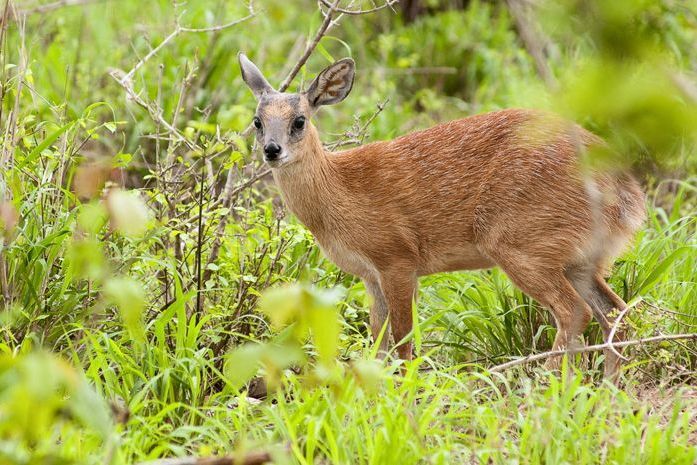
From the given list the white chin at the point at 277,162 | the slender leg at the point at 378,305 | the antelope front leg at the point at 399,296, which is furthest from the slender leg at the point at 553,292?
the white chin at the point at 277,162

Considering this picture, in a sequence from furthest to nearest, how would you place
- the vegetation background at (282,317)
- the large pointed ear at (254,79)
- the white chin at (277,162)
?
the large pointed ear at (254,79) → the white chin at (277,162) → the vegetation background at (282,317)

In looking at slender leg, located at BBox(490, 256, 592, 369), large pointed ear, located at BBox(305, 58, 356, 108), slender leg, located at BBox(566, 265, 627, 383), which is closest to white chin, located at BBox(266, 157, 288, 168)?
large pointed ear, located at BBox(305, 58, 356, 108)

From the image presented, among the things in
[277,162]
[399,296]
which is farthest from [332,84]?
[399,296]

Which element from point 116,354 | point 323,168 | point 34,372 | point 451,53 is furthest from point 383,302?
point 451,53

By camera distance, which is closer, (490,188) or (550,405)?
(550,405)

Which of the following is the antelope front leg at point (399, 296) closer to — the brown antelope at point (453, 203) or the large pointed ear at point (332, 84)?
the brown antelope at point (453, 203)

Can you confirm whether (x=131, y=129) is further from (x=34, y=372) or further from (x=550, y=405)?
(x=34, y=372)

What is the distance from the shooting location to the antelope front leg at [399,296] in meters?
5.39

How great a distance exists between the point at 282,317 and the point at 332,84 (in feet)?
11.8

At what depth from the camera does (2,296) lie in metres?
4.54

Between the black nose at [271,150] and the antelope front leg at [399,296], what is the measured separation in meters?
0.81

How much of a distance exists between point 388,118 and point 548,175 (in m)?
3.36

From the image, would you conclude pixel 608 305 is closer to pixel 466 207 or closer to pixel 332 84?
pixel 466 207

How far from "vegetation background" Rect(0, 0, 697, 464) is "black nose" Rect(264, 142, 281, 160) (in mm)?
134
